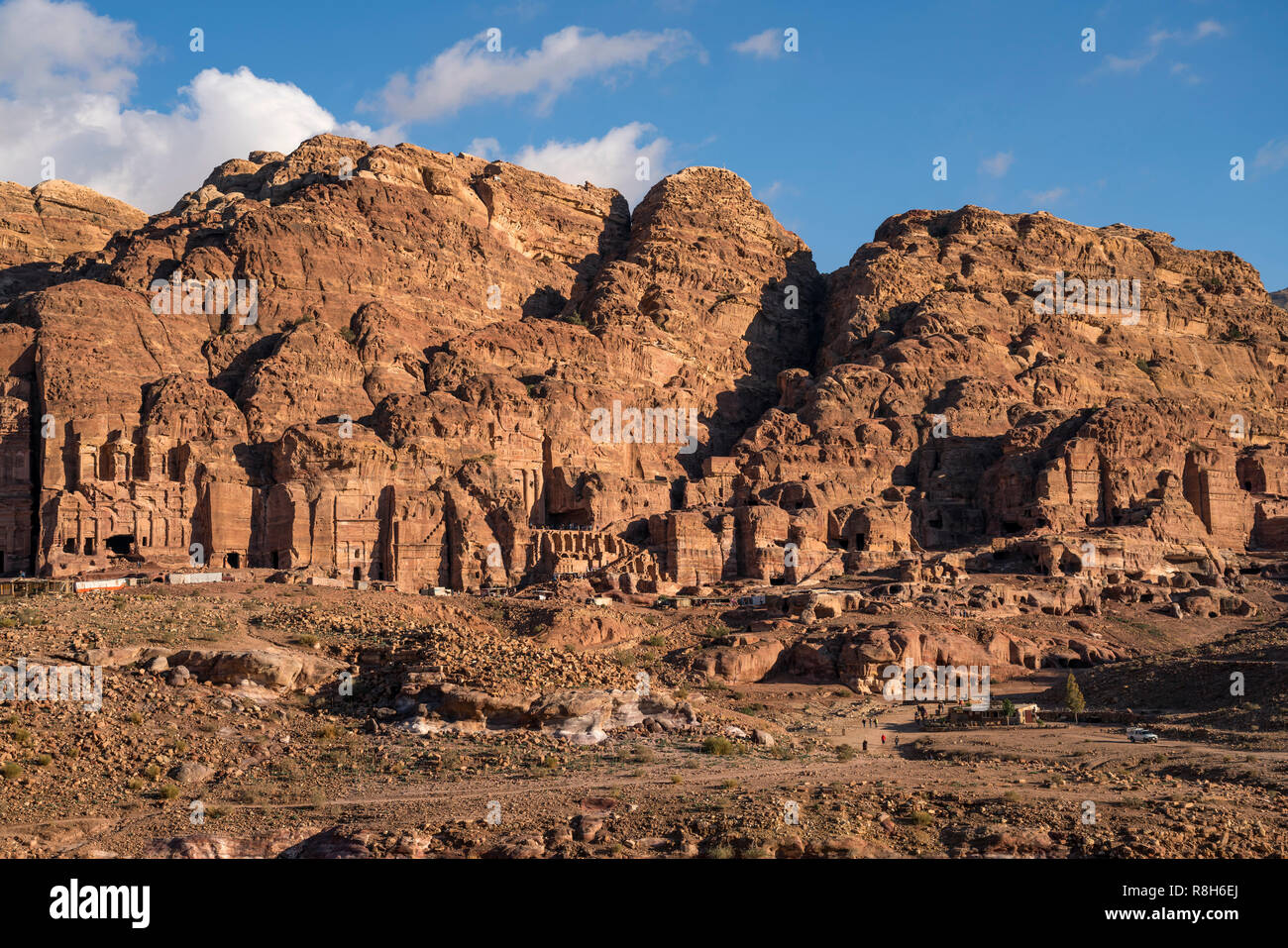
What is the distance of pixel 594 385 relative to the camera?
84438 millimetres

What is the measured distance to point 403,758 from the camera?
95.7 ft

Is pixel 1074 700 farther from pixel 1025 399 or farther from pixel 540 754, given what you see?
pixel 1025 399

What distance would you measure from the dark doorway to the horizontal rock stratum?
280 millimetres

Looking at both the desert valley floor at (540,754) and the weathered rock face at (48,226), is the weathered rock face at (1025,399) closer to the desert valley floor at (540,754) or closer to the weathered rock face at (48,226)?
the desert valley floor at (540,754)

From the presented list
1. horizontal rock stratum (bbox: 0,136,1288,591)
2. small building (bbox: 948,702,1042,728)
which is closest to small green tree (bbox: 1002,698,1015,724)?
small building (bbox: 948,702,1042,728)

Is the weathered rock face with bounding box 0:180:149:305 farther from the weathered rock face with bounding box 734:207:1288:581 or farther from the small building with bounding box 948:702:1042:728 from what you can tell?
the small building with bounding box 948:702:1042:728

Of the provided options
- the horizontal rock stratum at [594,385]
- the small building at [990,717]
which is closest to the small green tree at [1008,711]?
the small building at [990,717]

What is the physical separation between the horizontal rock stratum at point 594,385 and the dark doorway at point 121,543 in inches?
11.0

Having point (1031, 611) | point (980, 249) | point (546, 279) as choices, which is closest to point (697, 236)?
point (546, 279)

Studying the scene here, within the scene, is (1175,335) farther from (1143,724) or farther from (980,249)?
(1143,724)

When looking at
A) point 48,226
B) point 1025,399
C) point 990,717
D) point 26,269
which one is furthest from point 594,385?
point 48,226

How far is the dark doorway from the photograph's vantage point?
64.0 meters

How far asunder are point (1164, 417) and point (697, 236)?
44018mm

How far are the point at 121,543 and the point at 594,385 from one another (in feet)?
103
